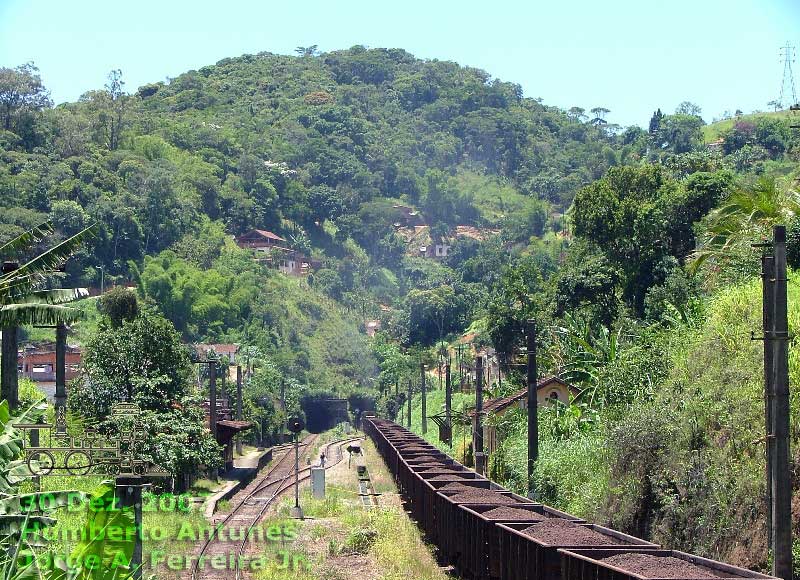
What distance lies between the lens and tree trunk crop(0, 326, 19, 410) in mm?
22234

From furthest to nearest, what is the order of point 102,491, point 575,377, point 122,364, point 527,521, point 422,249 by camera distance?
point 422,249
point 575,377
point 122,364
point 527,521
point 102,491

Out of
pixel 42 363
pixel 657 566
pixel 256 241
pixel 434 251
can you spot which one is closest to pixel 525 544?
pixel 657 566

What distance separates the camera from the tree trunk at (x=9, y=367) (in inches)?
875

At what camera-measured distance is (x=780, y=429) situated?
15.4 m

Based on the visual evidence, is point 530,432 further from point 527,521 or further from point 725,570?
point 725,570

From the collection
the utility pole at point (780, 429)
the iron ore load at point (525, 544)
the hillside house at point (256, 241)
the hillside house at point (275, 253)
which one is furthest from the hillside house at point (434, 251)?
the utility pole at point (780, 429)

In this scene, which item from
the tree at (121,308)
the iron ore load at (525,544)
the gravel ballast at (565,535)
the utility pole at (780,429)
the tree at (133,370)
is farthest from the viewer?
the tree at (121,308)

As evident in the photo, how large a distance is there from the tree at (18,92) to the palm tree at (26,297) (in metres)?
124

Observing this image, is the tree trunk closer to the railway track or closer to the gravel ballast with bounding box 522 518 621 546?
the railway track

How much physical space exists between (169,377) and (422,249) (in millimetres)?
142559

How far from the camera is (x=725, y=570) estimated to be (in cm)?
1317

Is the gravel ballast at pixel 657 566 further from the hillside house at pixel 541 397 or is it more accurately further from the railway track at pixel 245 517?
the hillside house at pixel 541 397

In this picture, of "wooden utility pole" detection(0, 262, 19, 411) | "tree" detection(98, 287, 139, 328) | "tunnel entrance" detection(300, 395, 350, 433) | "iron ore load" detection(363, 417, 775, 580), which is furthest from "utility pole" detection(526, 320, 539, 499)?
"tunnel entrance" detection(300, 395, 350, 433)

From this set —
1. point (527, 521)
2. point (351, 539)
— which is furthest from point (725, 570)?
point (351, 539)
